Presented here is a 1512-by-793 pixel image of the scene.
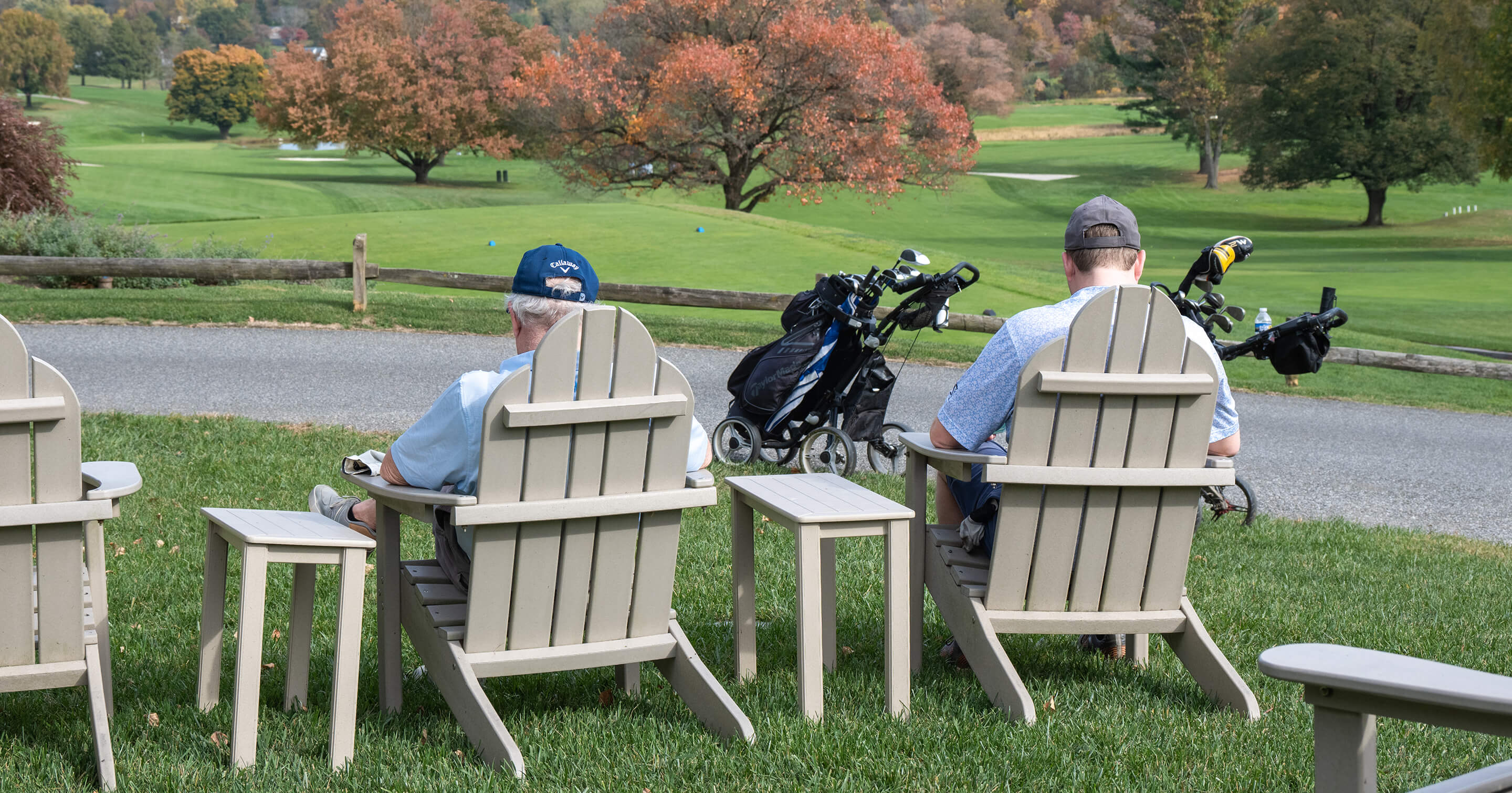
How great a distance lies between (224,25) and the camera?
148750 mm

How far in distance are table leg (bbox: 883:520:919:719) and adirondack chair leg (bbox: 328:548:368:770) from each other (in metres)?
1.45

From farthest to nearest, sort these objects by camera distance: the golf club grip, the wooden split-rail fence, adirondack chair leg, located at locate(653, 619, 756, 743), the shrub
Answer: the shrub
the wooden split-rail fence
the golf club grip
adirondack chair leg, located at locate(653, 619, 756, 743)

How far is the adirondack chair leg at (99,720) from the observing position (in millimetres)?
2998

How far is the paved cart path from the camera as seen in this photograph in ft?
28.5

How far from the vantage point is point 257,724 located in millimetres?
3346

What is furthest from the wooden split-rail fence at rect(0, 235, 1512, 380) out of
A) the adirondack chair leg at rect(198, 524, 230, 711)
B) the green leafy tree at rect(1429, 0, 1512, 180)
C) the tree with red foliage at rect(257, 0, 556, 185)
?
the tree with red foliage at rect(257, 0, 556, 185)

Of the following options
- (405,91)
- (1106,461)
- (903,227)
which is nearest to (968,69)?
(903,227)

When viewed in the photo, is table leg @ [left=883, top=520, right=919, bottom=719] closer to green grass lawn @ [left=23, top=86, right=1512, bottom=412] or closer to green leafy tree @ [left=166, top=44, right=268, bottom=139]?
green grass lawn @ [left=23, top=86, right=1512, bottom=412]

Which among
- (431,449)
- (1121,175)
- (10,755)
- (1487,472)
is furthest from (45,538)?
(1121,175)

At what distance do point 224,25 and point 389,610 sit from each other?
164835 millimetres

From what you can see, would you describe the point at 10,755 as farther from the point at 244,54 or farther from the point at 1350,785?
the point at 244,54

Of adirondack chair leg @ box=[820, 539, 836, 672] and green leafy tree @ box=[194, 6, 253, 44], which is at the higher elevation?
green leafy tree @ box=[194, 6, 253, 44]

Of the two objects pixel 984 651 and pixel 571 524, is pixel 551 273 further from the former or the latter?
pixel 984 651

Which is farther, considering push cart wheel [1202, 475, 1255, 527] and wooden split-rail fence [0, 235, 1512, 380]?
wooden split-rail fence [0, 235, 1512, 380]
